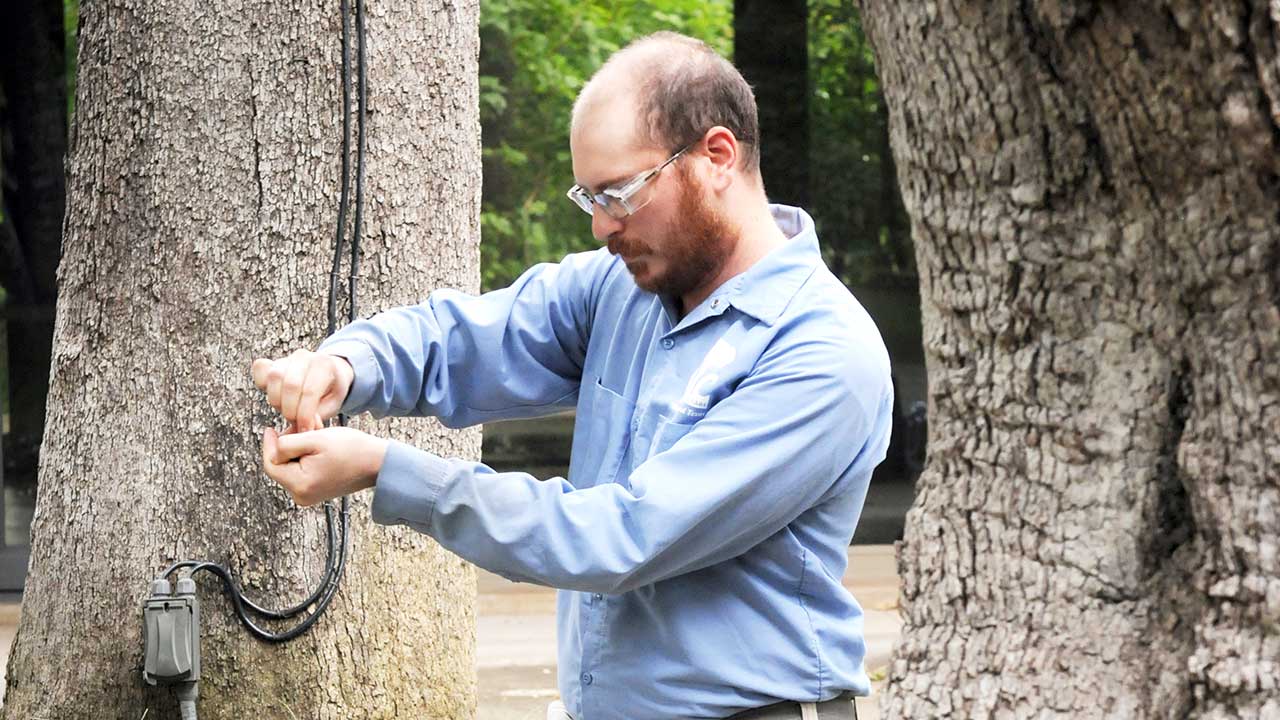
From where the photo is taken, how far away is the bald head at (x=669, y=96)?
8.56ft

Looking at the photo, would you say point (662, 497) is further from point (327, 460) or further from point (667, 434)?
point (327, 460)

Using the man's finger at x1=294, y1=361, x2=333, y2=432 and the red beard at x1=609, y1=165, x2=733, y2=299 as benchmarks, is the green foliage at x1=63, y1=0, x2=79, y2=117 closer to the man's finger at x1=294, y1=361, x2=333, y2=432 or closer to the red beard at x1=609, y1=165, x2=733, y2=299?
the man's finger at x1=294, y1=361, x2=333, y2=432

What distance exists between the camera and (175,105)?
150 inches

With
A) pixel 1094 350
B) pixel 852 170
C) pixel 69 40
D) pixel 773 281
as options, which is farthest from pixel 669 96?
pixel 69 40

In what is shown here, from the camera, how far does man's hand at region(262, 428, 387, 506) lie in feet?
7.67

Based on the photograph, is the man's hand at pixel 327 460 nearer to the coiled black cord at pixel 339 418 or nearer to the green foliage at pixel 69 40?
the coiled black cord at pixel 339 418

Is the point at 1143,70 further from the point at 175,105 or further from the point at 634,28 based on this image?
the point at 634,28

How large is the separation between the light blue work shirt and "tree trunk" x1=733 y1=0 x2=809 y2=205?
17.8 feet

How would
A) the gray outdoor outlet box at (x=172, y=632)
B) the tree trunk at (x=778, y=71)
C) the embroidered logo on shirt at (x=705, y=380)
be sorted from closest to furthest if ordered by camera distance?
the embroidered logo on shirt at (x=705, y=380) → the gray outdoor outlet box at (x=172, y=632) → the tree trunk at (x=778, y=71)

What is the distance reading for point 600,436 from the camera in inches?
106

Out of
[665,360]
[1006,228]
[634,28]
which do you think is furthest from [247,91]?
[634,28]

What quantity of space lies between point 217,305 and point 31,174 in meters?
4.57

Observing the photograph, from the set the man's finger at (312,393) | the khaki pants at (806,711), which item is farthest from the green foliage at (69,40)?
the khaki pants at (806,711)

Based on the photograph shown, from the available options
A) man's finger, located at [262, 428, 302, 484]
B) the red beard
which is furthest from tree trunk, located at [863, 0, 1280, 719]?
man's finger, located at [262, 428, 302, 484]
